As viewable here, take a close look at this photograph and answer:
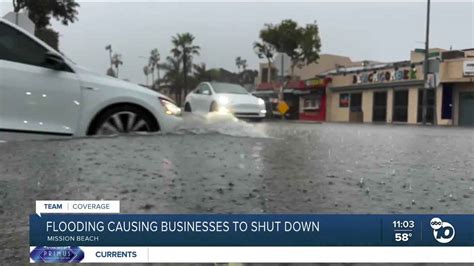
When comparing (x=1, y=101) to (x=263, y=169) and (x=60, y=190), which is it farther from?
(x=263, y=169)

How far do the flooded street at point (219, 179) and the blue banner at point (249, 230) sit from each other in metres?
0.17

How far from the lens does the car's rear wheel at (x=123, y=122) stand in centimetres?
432

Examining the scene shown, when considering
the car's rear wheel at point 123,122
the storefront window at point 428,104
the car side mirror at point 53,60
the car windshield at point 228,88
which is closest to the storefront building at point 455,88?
the storefront window at point 428,104

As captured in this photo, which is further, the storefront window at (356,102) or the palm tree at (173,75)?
the storefront window at (356,102)

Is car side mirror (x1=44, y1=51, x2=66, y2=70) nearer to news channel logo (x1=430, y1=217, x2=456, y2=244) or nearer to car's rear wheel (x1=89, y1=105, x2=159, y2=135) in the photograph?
car's rear wheel (x1=89, y1=105, x2=159, y2=135)

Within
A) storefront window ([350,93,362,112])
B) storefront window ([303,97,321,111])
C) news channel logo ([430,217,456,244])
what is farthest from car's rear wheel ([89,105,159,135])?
storefront window ([350,93,362,112])

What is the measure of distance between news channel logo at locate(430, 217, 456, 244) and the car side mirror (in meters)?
3.28

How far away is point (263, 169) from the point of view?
2.95 meters

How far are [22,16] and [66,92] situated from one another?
1809mm

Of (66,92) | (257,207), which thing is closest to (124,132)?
(66,92)

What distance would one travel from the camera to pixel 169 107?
4734 mm

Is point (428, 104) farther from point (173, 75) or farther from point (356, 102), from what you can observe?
point (173, 75)

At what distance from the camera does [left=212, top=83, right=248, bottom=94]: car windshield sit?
7232mm

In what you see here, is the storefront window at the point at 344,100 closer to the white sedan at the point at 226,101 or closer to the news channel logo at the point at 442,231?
the white sedan at the point at 226,101
